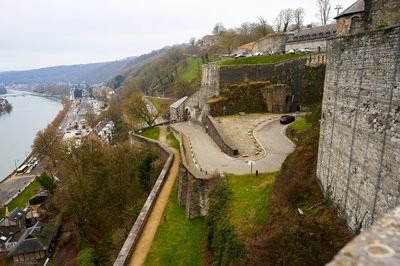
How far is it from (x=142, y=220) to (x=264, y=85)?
18781 mm

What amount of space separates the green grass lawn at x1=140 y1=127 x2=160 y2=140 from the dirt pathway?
32.9 ft

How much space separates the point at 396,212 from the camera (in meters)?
2.30

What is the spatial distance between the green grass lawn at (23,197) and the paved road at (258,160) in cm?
2842

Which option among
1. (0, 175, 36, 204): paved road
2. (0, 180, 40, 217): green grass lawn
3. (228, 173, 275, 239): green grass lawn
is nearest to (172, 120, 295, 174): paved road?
(228, 173, 275, 239): green grass lawn

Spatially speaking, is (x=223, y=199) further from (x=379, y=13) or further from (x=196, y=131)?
(x=196, y=131)

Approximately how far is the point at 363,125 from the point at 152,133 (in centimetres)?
2668

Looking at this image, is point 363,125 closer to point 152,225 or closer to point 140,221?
point 152,225

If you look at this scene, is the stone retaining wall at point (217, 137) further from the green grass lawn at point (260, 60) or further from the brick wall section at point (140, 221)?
the green grass lawn at point (260, 60)

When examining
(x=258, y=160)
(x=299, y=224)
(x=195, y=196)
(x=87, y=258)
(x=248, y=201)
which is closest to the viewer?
(x=299, y=224)

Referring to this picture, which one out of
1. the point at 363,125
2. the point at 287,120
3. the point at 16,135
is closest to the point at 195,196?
the point at 363,125

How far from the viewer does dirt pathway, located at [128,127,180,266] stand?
12945 millimetres

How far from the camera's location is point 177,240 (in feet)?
47.8

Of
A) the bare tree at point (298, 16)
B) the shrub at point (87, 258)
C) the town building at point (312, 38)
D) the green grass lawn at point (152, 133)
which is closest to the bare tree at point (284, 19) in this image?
the bare tree at point (298, 16)

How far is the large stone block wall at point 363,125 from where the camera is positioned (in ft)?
22.6
